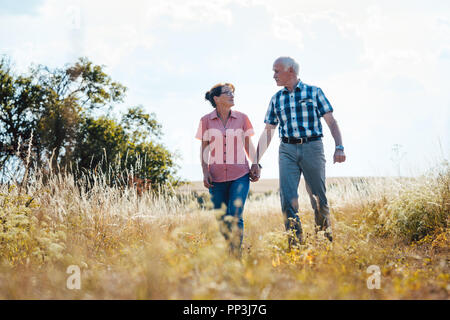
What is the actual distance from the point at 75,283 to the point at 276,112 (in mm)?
3030

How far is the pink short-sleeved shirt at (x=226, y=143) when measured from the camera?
4375 millimetres

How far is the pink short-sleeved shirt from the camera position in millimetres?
4375

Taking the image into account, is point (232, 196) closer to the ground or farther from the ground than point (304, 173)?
closer to the ground

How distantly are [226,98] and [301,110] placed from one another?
903 millimetres

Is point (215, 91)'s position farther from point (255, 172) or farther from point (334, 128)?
point (334, 128)

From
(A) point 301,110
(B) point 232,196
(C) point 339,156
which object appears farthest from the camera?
(A) point 301,110

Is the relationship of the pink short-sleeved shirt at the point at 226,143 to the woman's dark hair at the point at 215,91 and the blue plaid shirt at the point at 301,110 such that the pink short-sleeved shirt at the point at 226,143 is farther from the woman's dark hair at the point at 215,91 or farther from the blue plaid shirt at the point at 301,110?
the blue plaid shirt at the point at 301,110

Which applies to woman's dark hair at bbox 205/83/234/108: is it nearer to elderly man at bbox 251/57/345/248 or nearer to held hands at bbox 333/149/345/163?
elderly man at bbox 251/57/345/248

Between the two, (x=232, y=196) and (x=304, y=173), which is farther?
(x=304, y=173)

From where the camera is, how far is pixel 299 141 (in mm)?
4527

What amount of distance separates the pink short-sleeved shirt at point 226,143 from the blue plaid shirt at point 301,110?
0.43m

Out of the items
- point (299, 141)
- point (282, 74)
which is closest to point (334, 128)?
point (299, 141)

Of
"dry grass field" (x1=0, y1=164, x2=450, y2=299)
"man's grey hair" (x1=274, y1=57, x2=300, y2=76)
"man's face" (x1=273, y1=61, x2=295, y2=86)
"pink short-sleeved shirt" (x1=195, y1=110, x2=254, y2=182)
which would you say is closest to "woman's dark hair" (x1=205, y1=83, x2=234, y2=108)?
"pink short-sleeved shirt" (x1=195, y1=110, x2=254, y2=182)

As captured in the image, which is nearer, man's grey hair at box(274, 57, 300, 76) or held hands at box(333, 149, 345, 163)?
held hands at box(333, 149, 345, 163)
